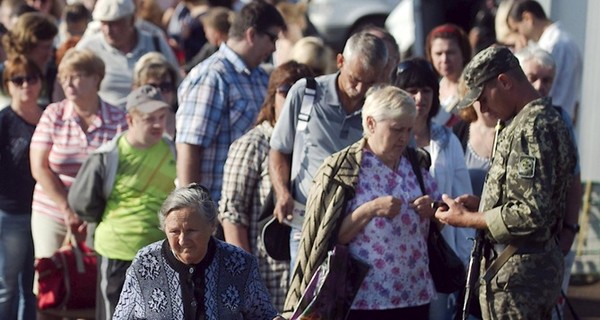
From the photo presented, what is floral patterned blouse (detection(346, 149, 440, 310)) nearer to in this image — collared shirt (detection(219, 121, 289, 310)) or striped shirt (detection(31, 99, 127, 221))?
collared shirt (detection(219, 121, 289, 310))

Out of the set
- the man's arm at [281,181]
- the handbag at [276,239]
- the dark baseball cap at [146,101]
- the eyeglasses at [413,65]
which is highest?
the eyeglasses at [413,65]

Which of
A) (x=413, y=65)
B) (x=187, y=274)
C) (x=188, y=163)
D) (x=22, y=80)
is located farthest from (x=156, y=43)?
(x=187, y=274)

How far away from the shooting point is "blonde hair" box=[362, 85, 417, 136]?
6770 millimetres

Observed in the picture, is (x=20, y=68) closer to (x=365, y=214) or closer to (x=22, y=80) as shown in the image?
(x=22, y=80)

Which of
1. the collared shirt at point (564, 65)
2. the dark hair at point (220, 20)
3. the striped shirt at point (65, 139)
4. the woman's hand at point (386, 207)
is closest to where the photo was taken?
the woman's hand at point (386, 207)

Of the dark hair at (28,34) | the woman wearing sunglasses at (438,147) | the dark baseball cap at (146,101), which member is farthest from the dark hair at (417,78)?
the dark hair at (28,34)

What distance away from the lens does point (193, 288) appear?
20.0ft

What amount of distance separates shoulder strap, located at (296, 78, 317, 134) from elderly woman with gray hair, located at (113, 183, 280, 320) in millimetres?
1314

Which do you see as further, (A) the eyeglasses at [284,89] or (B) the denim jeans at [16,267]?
(B) the denim jeans at [16,267]

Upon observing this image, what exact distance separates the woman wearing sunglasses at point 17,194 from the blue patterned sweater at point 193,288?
9.41 feet

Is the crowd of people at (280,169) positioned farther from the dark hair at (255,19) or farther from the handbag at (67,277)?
the handbag at (67,277)

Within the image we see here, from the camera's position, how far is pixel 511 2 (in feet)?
39.5

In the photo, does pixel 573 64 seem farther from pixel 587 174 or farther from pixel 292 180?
pixel 292 180

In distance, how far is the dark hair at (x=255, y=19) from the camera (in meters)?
8.59
